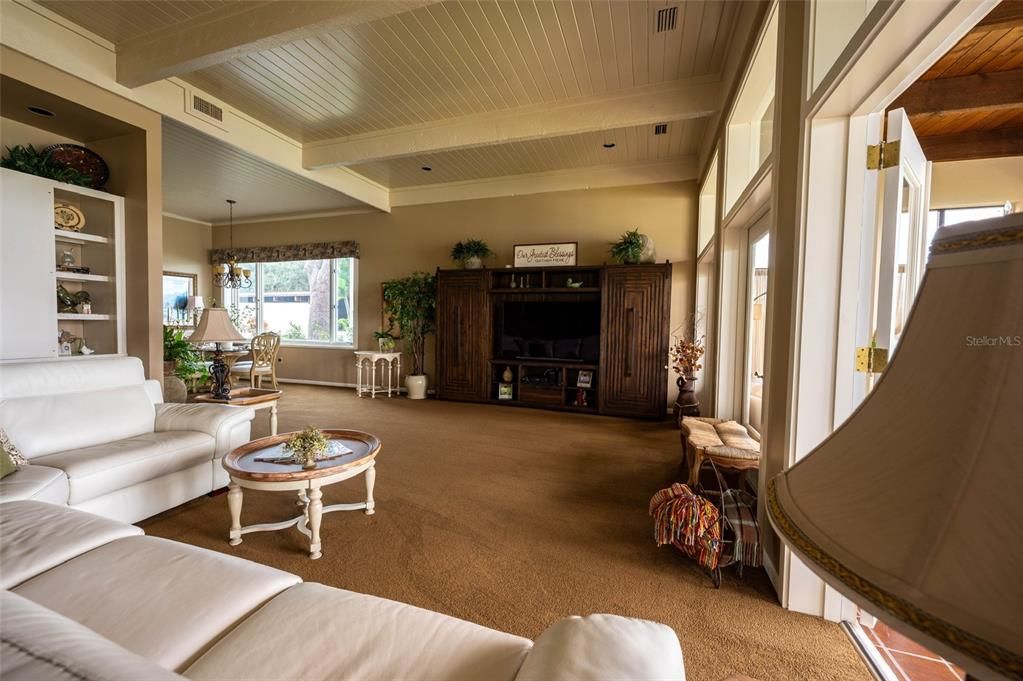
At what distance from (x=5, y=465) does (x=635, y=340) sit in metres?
5.16

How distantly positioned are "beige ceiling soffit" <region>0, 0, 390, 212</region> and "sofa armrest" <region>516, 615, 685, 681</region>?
15.2 feet

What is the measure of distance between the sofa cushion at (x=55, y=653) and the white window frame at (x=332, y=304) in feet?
→ 22.9

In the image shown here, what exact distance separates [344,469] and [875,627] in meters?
2.44

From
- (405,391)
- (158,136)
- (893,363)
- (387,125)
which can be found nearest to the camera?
(893,363)

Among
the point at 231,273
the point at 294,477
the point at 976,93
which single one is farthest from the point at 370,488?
the point at 231,273

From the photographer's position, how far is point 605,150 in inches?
202

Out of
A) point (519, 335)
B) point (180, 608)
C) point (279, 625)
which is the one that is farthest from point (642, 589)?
point (519, 335)

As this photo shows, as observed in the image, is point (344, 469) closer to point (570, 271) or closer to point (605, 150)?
point (570, 271)

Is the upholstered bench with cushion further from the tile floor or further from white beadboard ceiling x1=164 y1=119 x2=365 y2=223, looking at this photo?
white beadboard ceiling x1=164 y1=119 x2=365 y2=223

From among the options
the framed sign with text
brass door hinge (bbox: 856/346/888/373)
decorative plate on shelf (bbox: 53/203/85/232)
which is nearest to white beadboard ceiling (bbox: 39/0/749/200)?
the framed sign with text

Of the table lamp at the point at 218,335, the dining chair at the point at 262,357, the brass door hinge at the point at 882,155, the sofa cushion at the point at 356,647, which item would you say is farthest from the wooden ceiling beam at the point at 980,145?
the dining chair at the point at 262,357

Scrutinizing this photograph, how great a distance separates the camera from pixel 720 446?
2.47 metres

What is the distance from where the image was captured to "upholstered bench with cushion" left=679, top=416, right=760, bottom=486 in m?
2.36

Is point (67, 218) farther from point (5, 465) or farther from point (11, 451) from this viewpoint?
point (5, 465)
